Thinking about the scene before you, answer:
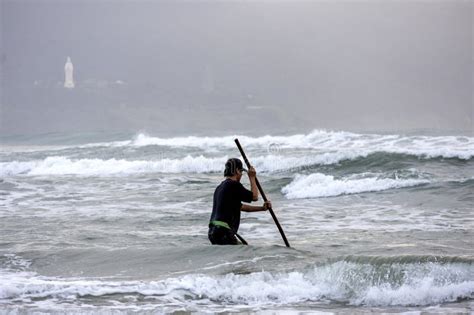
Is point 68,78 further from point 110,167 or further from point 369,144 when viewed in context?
point 110,167

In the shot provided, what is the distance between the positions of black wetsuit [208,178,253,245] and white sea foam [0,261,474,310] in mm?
725

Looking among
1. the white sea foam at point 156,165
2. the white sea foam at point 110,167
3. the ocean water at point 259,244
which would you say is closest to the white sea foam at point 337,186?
the ocean water at point 259,244

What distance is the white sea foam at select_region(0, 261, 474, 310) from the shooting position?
24.3ft

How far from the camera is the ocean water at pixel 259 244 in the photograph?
744 centimetres

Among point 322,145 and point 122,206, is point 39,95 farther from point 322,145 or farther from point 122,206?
point 122,206

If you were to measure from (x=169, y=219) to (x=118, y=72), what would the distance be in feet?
465

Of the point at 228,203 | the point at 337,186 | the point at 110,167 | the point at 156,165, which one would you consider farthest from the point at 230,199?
the point at 110,167

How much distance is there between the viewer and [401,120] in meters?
125

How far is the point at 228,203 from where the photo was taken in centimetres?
837

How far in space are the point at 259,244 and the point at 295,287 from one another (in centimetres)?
283

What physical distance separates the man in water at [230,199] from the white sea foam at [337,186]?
27.8 feet

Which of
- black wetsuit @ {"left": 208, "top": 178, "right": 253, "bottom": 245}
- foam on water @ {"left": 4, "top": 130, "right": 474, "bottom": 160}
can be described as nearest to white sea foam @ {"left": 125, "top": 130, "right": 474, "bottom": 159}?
foam on water @ {"left": 4, "top": 130, "right": 474, "bottom": 160}

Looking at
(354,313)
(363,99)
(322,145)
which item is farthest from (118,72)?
(354,313)

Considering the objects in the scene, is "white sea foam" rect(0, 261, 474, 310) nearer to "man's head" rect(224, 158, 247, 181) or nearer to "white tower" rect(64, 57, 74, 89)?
"man's head" rect(224, 158, 247, 181)
